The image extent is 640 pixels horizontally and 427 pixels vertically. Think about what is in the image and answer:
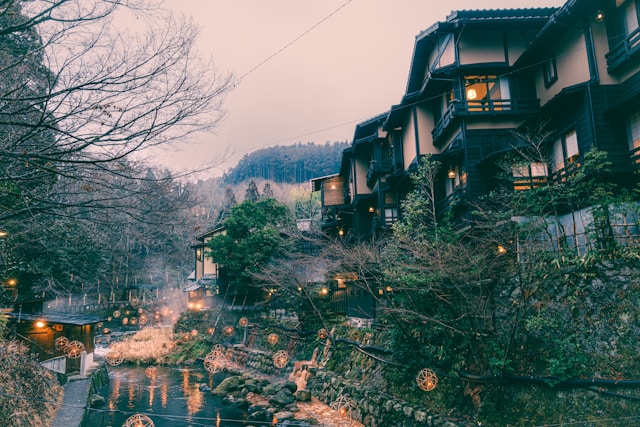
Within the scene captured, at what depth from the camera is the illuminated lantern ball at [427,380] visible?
12.3 metres

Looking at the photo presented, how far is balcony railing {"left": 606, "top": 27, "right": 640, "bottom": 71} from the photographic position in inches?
513

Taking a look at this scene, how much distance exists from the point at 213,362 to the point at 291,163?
8862 centimetres

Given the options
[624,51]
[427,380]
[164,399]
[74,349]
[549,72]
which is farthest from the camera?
[164,399]

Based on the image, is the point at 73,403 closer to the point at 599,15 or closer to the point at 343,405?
the point at 343,405

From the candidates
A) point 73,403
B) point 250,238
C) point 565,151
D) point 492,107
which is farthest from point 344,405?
point 250,238

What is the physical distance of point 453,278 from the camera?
12.0 m

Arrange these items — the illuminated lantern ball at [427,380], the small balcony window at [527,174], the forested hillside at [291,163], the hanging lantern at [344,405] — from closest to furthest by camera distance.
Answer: the illuminated lantern ball at [427,380], the small balcony window at [527,174], the hanging lantern at [344,405], the forested hillside at [291,163]

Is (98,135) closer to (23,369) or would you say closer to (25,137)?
(25,137)

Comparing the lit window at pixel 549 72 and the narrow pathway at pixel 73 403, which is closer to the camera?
the narrow pathway at pixel 73 403

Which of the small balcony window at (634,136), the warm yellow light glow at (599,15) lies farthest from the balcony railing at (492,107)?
the small balcony window at (634,136)

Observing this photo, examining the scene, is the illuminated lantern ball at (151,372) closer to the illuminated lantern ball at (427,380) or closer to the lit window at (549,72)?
the illuminated lantern ball at (427,380)

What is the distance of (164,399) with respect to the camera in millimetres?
21109

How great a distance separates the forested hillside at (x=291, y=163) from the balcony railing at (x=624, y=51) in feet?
288

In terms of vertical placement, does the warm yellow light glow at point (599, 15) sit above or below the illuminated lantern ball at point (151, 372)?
above
